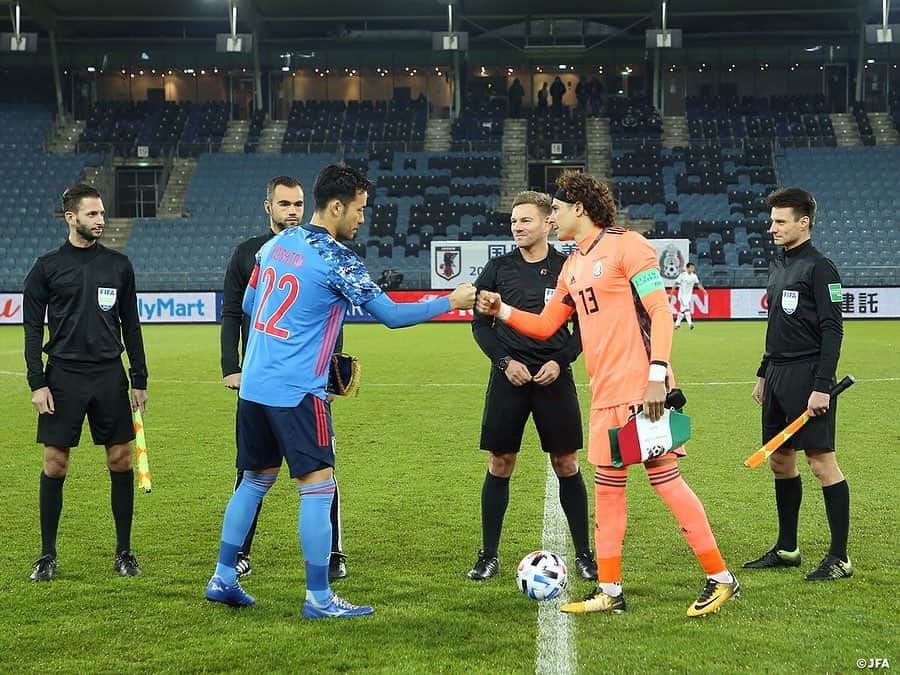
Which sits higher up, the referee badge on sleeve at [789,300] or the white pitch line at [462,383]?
the referee badge on sleeve at [789,300]

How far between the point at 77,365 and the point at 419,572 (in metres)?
2.36

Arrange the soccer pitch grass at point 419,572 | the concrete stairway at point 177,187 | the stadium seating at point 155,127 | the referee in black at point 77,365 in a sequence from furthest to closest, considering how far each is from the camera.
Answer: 1. the stadium seating at point 155,127
2. the concrete stairway at point 177,187
3. the referee in black at point 77,365
4. the soccer pitch grass at point 419,572

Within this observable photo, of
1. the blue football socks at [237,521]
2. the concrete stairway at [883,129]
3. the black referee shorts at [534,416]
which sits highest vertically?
the concrete stairway at [883,129]

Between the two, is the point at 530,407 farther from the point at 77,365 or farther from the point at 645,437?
the point at 77,365

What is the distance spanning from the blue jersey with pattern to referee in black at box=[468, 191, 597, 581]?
49.7 inches

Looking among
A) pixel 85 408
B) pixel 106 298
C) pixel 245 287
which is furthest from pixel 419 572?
pixel 106 298

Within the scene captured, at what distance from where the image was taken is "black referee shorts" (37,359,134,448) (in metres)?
6.10

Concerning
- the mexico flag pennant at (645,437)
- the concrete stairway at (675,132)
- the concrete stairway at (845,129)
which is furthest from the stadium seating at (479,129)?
the mexico flag pennant at (645,437)

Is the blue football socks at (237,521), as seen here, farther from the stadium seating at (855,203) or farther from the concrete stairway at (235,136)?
the concrete stairway at (235,136)

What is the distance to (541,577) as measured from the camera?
5418 millimetres

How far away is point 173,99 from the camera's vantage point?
172 feet

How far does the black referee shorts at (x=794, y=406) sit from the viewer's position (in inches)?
233

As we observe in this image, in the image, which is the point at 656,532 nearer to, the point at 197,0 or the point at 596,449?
the point at 596,449

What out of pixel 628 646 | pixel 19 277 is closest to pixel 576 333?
pixel 628 646
